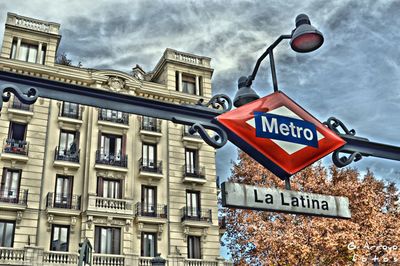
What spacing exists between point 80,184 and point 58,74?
6634mm

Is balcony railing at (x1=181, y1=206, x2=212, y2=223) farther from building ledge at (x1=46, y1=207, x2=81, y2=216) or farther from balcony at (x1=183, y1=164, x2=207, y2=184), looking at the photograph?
building ledge at (x1=46, y1=207, x2=81, y2=216)

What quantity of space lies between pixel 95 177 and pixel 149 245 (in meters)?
4.79

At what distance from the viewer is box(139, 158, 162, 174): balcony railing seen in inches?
1097

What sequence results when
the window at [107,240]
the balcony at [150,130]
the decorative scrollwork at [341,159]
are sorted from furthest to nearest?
1. the balcony at [150,130]
2. the window at [107,240]
3. the decorative scrollwork at [341,159]

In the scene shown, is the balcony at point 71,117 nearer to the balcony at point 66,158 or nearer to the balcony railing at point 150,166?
the balcony at point 66,158

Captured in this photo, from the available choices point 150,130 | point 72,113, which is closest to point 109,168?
point 150,130

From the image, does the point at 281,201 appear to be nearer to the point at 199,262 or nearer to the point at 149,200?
the point at 199,262

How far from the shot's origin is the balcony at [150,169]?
90.4 ft

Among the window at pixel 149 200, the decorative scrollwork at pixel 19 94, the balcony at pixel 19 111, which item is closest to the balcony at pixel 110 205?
the window at pixel 149 200

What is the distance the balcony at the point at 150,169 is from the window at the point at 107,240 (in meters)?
3.51

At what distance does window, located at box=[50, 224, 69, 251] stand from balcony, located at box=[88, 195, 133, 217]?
170cm

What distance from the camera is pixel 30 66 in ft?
89.6

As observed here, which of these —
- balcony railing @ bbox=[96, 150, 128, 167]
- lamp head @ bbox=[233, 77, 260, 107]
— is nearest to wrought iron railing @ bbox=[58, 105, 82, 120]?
balcony railing @ bbox=[96, 150, 128, 167]

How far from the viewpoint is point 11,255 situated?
23.3 m
